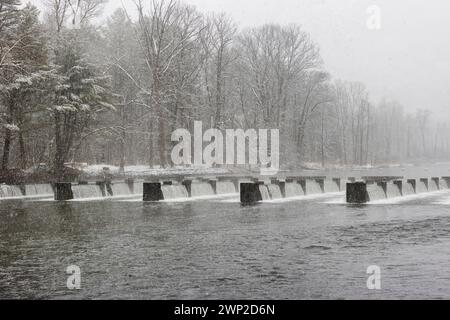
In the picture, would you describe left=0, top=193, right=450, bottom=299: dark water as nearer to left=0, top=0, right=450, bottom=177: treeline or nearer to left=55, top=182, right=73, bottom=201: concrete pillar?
left=55, top=182, right=73, bottom=201: concrete pillar

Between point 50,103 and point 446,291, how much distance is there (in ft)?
121

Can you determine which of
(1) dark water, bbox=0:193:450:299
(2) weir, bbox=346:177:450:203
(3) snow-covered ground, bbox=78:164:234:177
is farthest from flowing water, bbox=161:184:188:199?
(3) snow-covered ground, bbox=78:164:234:177

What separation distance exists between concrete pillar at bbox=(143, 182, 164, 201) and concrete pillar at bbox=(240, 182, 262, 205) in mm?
4175

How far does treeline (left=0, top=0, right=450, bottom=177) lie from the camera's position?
39.9 meters

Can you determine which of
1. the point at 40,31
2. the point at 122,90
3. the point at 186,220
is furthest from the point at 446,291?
the point at 122,90

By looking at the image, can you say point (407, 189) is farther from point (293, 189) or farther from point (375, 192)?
point (293, 189)

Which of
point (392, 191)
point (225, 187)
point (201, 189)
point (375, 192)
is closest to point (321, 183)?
point (225, 187)

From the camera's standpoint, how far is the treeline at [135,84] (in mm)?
39875

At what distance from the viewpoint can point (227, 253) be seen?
42.3ft

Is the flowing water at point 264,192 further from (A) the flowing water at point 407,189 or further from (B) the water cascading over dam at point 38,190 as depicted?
(B) the water cascading over dam at point 38,190

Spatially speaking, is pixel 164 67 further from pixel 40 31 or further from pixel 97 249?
pixel 97 249

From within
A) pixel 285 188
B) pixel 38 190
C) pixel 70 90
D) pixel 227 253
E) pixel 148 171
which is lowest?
pixel 227 253

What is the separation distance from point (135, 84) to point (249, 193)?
3425cm
